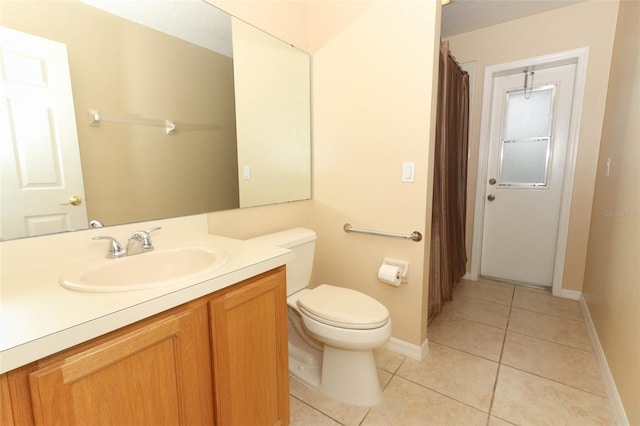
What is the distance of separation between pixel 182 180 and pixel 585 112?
119 inches

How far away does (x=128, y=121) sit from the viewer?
3.86ft

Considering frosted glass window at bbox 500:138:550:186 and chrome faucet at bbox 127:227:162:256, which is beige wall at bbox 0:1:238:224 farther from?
frosted glass window at bbox 500:138:550:186

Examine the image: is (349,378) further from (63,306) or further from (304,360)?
(63,306)

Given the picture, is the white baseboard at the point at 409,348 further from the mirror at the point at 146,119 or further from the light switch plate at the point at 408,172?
the mirror at the point at 146,119

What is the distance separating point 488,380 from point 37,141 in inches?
89.2

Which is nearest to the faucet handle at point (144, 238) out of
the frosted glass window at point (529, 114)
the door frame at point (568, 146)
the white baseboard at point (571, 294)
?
the door frame at point (568, 146)

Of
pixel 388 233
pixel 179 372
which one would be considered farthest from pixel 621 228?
pixel 179 372

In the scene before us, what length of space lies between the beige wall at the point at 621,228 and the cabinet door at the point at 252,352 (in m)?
1.39

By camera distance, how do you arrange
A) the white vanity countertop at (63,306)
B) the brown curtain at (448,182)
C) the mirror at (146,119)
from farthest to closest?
the brown curtain at (448,182) < the mirror at (146,119) < the white vanity countertop at (63,306)

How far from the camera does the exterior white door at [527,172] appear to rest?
2.57 metres

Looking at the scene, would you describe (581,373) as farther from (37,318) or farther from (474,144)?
(37,318)

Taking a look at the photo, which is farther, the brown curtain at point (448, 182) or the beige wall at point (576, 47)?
the beige wall at point (576, 47)

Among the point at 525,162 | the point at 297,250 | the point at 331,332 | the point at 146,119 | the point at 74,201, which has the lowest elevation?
the point at 331,332

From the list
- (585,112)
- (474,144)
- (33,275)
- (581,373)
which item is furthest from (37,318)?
(585,112)
